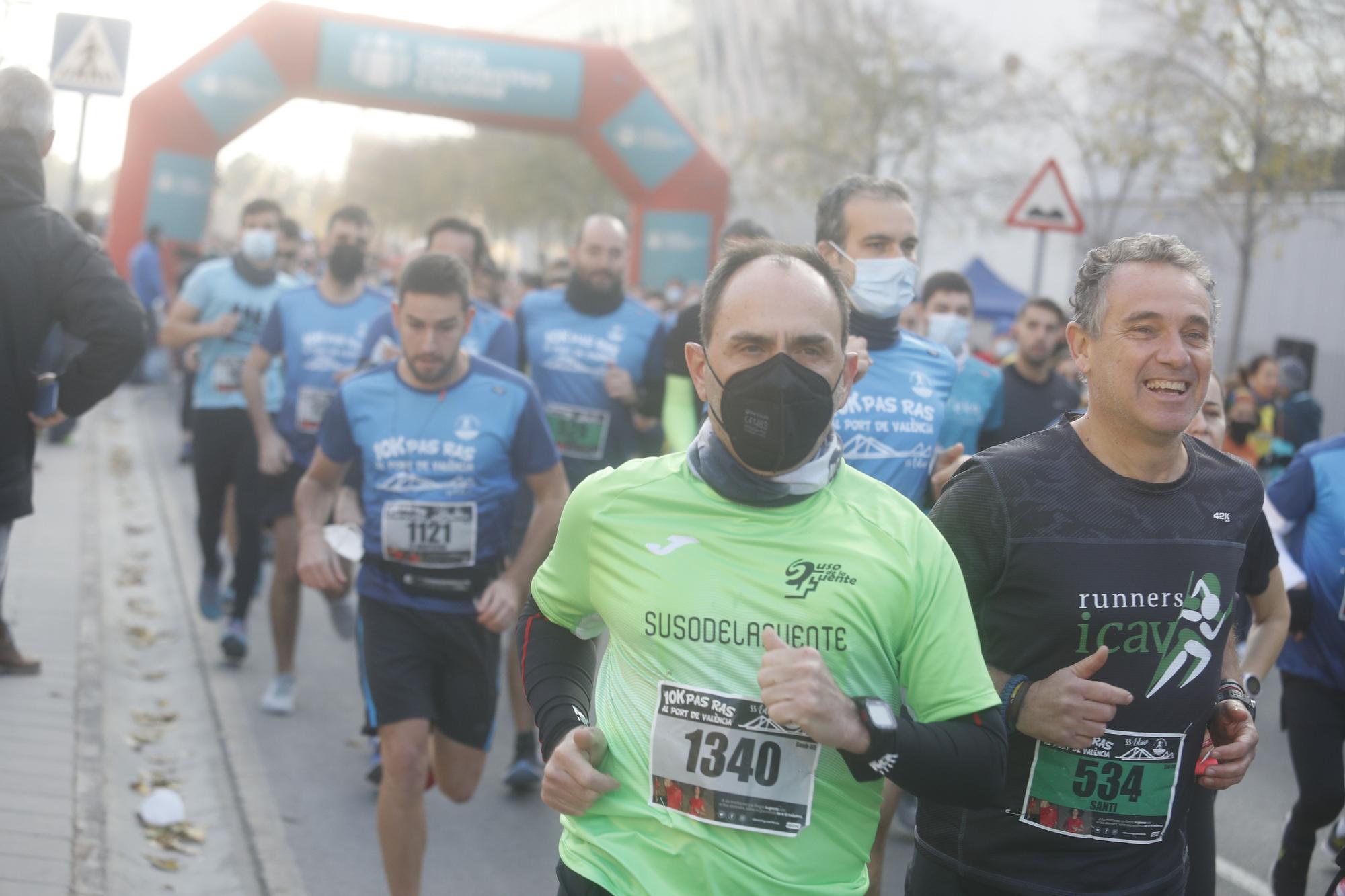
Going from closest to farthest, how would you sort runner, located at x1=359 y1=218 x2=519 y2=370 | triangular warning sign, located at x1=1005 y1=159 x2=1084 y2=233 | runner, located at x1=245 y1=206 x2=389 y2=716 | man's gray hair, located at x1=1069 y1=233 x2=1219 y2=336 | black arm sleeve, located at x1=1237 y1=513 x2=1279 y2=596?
man's gray hair, located at x1=1069 y1=233 x2=1219 y2=336 → black arm sleeve, located at x1=1237 y1=513 x2=1279 y2=596 → runner, located at x1=359 y1=218 x2=519 y2=370 → runner, located at x1=245 y1=206 x2=389 y2=716 → triangular warning sign, located at x1=1005 y1=159 x2=1084 y2=233

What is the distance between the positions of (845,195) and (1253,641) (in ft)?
6.26

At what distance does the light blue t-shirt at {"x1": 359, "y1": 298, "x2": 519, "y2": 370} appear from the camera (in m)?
7.20

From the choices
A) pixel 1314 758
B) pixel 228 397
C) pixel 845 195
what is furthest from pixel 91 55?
pixel 1314 758

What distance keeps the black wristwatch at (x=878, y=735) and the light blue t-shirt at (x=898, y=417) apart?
223cm

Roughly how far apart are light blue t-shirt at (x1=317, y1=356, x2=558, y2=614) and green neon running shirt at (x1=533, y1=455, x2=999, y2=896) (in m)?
2.57

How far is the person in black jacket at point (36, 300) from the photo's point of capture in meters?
4.76

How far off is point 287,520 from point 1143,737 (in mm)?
5783

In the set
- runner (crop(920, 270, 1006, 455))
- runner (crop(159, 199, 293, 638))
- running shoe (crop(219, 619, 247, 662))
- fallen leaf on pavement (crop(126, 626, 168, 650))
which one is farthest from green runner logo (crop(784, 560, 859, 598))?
fallen leaf on pavement (crop(126, 626, 168, 650))

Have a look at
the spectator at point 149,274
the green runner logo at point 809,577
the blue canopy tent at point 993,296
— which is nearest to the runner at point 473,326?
the green runner logo at point 809,577

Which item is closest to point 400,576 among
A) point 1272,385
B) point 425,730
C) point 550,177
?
point 425,730

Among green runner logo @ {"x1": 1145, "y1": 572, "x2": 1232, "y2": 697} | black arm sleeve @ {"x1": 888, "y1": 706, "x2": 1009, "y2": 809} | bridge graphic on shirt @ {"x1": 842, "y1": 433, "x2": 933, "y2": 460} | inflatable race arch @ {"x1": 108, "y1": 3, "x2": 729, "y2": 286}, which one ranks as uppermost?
inflatable race arch @ {"x1": 108, "y1": 3, "x2": 729, "y2": 286}

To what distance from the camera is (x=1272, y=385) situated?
1340 cm

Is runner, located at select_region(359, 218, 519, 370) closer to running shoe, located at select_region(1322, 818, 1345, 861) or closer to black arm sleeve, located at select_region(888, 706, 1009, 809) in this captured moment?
running shoe, located at select_region(1322, 818, 1345, 861)

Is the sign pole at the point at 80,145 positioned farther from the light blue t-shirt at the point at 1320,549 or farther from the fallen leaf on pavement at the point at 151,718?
the light blue t-shirt at the point at 1320,549
